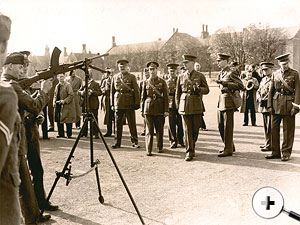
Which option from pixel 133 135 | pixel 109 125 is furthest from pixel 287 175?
pixel 109 125

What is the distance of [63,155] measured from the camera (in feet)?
27.4

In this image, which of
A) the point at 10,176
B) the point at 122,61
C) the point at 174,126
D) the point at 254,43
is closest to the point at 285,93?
the point at 174,126

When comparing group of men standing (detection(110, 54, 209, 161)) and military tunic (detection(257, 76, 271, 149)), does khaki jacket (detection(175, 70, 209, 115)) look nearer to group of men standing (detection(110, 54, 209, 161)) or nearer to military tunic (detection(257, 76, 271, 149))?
group of men standing (detection(110, 54, 209, 161))

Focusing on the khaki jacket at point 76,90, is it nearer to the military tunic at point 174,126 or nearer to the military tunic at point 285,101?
the military tunic at point 174,126

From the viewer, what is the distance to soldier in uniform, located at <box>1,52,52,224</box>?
3.97 m

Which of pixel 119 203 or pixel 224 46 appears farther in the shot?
pixel 224 46

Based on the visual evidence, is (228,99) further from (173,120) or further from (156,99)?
(173,120)

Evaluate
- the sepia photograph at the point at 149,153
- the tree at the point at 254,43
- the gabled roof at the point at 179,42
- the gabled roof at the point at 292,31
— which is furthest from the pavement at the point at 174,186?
the gabled roof at the point at 179,42

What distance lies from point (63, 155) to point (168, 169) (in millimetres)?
2805

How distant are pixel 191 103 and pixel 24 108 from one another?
14.3 ft

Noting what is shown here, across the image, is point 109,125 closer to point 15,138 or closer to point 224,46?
point 15,138

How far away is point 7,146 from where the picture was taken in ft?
6.16

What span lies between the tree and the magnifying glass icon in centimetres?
3473

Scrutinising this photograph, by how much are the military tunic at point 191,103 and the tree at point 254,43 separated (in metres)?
29.2
